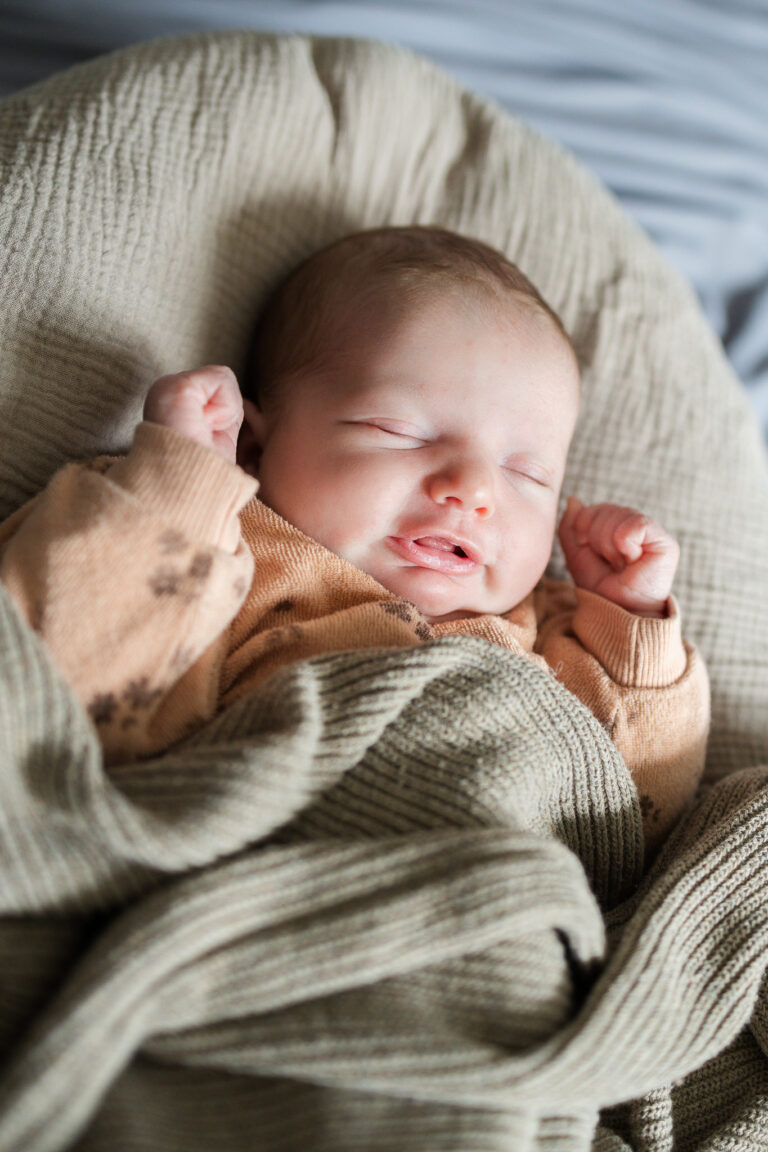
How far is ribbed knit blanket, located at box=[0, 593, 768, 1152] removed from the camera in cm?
63

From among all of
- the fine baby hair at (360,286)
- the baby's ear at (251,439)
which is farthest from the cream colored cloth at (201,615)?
the fine baby hair at (360,286)

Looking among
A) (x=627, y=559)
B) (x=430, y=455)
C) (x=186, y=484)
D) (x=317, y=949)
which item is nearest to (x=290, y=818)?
(x=317, y=949)

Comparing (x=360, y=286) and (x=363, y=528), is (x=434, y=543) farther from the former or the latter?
(x=360, y=286)

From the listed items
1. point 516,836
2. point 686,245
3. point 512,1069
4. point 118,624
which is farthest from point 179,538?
point 686,245

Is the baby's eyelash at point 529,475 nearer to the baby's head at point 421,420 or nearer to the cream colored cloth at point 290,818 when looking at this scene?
the baby's head at point 421,420

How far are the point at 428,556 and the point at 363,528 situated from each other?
2.8 inches

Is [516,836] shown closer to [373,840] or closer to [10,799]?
[373,840]

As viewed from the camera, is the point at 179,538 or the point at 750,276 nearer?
the point at 179,538

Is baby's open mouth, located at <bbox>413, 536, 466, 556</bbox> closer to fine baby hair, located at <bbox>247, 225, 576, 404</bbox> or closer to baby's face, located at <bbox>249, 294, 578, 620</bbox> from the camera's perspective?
baby's face, located at <bbox>249, 294, 578, 620</bbox>

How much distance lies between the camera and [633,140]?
1629 millimetres

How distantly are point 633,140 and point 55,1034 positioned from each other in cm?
157

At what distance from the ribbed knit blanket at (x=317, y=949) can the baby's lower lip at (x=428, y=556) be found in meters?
0.20

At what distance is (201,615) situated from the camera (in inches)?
31.3

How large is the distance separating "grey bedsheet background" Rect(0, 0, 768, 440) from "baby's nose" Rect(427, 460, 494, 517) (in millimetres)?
867
